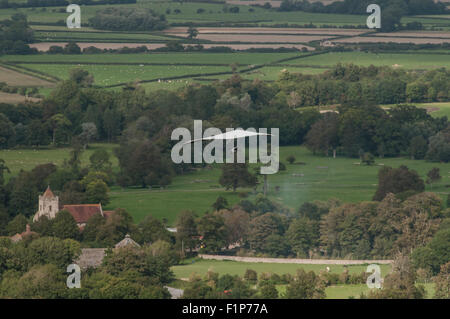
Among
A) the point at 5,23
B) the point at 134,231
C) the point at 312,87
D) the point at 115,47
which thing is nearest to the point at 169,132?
the point at 312,87

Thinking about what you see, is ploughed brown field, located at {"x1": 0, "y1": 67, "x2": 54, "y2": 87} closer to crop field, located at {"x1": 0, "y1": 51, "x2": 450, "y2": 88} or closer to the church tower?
crop field, located at {"x1": 0, "y1": 51, "x2": 450, "y2": 88}

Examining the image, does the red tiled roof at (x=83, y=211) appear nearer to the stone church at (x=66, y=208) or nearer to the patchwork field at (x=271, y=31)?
the stone church at (x=66, y=208)

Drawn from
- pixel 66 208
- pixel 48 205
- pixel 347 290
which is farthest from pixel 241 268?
pixel 48 205

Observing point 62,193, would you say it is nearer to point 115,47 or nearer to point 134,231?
point 134,231

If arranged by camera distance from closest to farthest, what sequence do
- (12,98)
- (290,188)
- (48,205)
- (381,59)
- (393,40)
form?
(48,205) → (290,188) → (12,98) → (381,59) → (393,40)

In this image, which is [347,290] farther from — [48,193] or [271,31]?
[271,31]
